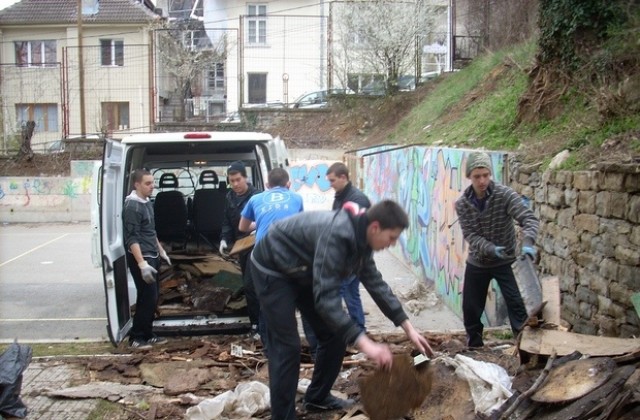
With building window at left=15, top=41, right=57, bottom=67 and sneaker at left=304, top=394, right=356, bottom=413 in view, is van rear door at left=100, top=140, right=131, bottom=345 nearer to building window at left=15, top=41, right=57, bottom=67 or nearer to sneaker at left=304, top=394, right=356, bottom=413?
sneaker at left=304, top=394, right=356, bottom=413

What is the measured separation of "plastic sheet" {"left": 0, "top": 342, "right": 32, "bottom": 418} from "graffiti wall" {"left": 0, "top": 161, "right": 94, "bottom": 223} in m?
18.8

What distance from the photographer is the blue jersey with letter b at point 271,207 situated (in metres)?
6.18

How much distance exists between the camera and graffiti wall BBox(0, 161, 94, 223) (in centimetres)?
2298

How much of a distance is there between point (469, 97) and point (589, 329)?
1155cm

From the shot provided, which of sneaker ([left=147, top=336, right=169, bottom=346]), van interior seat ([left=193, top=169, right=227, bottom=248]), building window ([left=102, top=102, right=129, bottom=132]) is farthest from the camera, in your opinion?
building window ([left=102, top=102, right=129, bottom=132])

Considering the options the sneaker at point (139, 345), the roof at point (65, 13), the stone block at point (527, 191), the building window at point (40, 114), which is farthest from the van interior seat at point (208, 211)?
the building window at point (40, 114)

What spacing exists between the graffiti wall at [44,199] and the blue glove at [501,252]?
19.6m

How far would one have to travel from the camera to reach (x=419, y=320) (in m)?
9.25

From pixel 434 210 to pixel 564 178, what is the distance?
13.7 ft

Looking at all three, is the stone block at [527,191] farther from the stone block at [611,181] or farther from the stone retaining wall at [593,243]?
the stone block at [611,181]

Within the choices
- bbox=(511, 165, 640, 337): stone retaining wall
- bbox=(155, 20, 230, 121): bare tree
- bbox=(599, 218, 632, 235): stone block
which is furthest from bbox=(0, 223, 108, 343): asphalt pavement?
bbox=(155, 20, 230, 121): bare tree

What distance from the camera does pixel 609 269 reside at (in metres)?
5.67

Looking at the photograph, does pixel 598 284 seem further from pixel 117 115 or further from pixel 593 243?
pixel 117 115

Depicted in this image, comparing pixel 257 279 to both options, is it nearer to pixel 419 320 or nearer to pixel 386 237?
pixel 386 237
